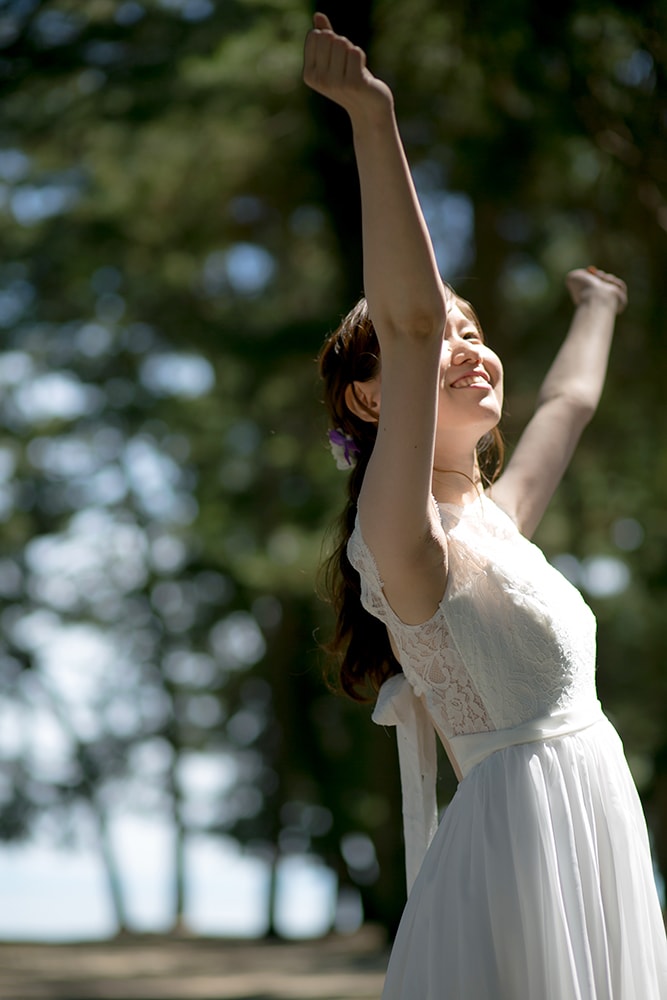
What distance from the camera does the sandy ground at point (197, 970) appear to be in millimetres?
7699

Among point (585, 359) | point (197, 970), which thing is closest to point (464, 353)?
point (585, 359)

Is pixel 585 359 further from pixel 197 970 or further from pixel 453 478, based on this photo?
pixel 197 970

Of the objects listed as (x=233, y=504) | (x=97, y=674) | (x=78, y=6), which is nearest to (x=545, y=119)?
(x=78, y=6)

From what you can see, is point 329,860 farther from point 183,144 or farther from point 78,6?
point 78,6

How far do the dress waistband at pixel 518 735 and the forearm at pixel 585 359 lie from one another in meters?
0.79

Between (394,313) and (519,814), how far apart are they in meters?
0.73

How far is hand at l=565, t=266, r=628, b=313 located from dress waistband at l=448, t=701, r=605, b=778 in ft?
3.53

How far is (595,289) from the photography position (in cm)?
261

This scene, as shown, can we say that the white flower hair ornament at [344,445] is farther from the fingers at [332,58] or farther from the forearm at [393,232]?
the fingers at [332,58]

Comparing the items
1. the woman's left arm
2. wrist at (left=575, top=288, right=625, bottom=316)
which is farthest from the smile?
wrist at (left=575, top=288, right=625, bottom=316)

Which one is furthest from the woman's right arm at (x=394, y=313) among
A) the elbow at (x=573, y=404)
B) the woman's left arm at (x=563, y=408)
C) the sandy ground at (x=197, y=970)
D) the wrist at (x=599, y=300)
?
the sandy ground at (x=197, y=970)

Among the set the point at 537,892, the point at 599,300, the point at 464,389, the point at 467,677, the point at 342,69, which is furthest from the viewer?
the point at 599,300

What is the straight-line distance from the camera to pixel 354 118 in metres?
1.56

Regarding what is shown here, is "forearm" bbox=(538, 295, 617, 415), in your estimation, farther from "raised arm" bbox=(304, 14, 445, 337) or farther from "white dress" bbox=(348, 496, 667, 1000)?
A: "raised arm" bbox=(304, 14, 445, 337)
